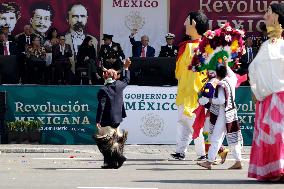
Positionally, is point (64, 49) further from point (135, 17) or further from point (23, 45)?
point (135, 17)

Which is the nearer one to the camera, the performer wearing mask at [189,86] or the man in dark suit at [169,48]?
the performer wearing mask at [189,86]

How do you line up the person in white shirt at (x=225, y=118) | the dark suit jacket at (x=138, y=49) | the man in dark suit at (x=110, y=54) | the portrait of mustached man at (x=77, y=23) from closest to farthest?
the person in white shirt at (x=225, y=118) → the man in dark suit at (x=110, y=54) → the dark suit jacket at (x=138, y=49) → the portrait of mustached man at (x=77, y=23)

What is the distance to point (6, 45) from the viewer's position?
28547 mm

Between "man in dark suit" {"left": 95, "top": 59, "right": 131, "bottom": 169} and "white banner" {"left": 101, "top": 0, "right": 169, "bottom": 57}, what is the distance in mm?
13479

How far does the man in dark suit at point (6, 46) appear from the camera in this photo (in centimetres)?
2838

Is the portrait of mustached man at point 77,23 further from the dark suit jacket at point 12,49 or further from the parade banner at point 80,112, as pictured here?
the parade banner at point 80,112

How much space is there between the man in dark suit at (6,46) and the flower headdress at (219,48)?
442 inches

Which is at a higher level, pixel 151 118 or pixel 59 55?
pixel 59 55

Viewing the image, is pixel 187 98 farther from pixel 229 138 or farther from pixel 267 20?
pixel 267 20

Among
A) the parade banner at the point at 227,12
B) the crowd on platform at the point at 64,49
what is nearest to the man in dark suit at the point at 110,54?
the crowd on platform at the point at 64,49

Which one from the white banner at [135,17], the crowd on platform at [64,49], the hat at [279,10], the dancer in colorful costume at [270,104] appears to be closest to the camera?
the dancer in colorful costume at [270,104]

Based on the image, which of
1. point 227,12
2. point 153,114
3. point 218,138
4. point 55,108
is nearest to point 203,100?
point 218,138

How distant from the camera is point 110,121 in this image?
17.3 m

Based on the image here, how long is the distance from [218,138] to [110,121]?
Answer: 1662 millimetres
